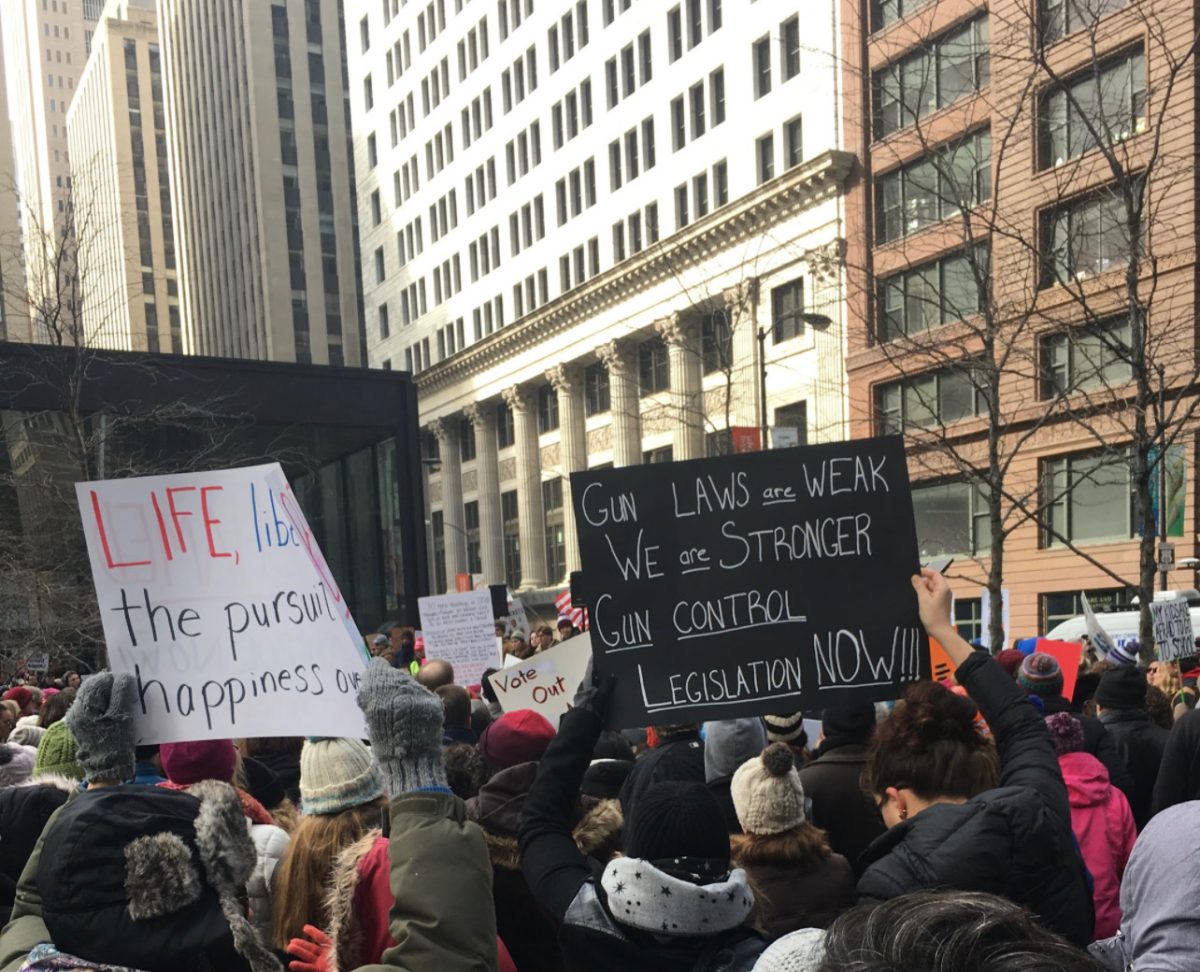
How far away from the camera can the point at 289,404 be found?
23766 mm

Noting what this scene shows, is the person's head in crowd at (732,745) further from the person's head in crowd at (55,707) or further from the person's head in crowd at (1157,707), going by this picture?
the person's head in crowd at (55,707)

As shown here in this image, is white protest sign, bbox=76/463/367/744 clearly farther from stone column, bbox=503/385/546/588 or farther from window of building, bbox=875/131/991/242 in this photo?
stone column, bbox=503/385/546/588

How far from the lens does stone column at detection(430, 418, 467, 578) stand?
66688 millimetres

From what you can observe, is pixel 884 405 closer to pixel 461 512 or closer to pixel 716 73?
pixel 716 73

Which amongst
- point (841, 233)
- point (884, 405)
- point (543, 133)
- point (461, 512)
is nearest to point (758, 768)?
point (884, 405)

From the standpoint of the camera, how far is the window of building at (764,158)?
40.9 m

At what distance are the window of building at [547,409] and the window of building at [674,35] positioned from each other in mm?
17241

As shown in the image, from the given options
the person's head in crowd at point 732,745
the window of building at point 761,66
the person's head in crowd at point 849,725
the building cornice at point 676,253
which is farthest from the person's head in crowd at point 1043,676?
the window of building at point 761,66

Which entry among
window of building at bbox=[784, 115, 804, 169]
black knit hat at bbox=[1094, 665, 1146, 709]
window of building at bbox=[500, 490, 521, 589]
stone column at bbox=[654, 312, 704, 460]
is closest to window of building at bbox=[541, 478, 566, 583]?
window of building at bbox=[500, 490, 521, 589]

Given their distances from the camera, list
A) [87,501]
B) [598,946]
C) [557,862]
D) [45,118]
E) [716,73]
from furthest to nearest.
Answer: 1. [45,118]
2. [716,73]
3. [87,501]
4. [557,862]
5. [598,946]

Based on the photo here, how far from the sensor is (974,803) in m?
2.73

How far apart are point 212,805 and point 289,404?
863 inches

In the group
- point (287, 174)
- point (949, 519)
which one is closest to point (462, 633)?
point (949, 519)

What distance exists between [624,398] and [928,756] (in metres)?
46.6
